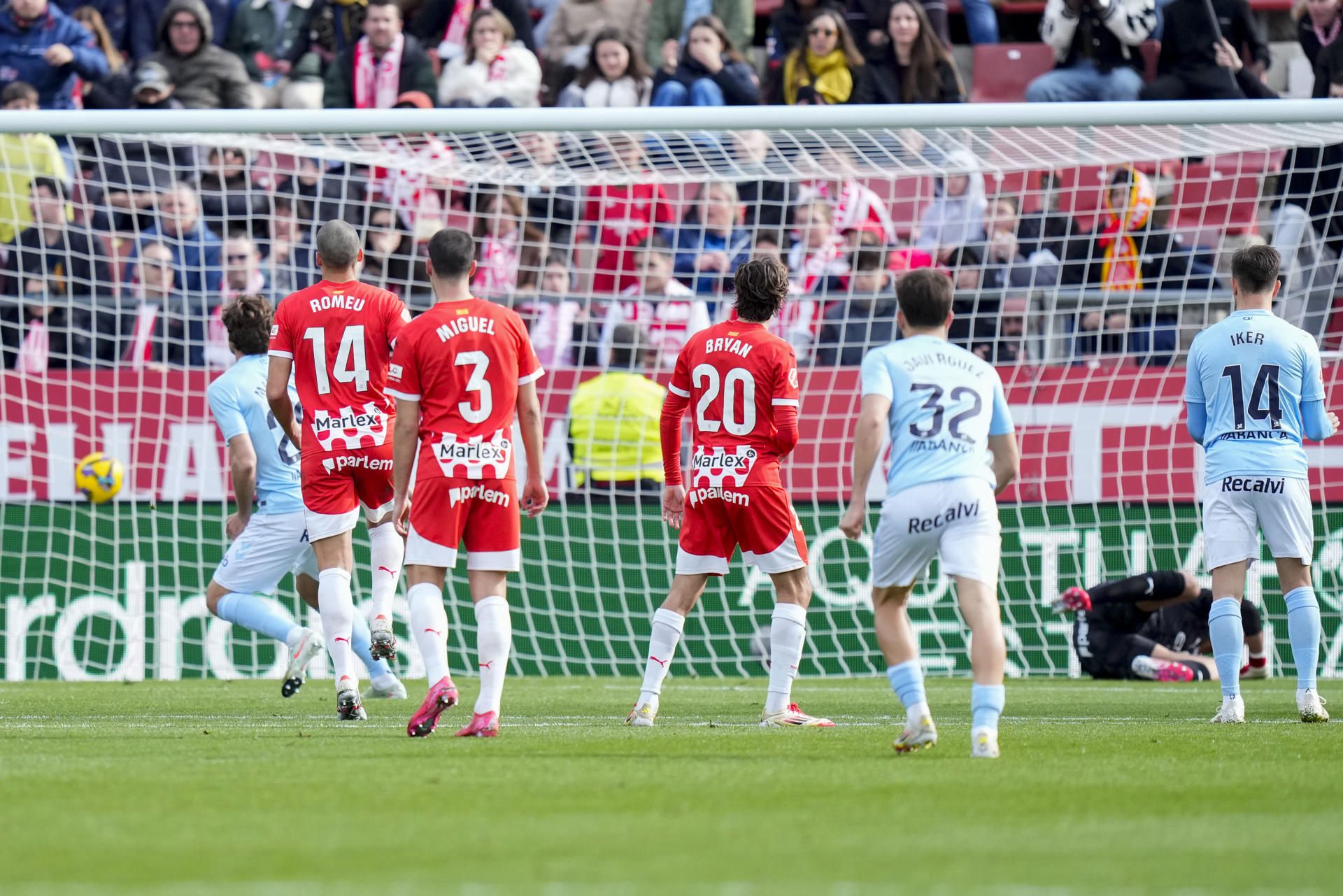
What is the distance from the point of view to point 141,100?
14953mm

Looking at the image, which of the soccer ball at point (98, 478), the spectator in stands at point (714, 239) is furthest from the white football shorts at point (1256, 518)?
the soccer ball at point (98, 478)

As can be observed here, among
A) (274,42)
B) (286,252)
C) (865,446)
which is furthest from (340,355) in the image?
(274,42)

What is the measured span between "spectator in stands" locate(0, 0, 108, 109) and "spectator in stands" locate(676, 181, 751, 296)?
21.1ft

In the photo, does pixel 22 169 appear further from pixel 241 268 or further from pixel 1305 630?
pixel 1305 630

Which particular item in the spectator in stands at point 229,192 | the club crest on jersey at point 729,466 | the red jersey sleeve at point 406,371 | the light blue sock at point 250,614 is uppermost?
the spectator in stands at point 229,192

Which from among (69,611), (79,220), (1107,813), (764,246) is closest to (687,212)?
(764,246)

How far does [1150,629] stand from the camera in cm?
1159

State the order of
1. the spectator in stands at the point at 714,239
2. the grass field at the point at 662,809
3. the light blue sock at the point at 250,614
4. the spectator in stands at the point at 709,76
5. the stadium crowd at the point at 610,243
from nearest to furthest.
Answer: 1. the grass field at the point at 662,809
2. the light blue sock at the point at 250,614
3. the stadium crowd at the point at 610,243
4. the spectator in stands at the point at 714,239
5. the spectator in stands at the point at 709,76

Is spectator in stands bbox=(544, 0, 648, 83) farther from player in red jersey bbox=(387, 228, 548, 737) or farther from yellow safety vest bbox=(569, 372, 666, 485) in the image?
player in red jersey bbox=(387, 228, 548, 737)

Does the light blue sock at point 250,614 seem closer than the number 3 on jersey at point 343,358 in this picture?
No

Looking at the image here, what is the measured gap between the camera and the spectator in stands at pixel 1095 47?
598 inches

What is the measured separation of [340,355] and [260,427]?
1.52 m

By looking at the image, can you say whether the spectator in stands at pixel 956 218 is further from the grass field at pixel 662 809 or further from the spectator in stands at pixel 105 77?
the spectator in stands at pixel 105 77

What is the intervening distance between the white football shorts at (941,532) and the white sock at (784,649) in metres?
1.62
